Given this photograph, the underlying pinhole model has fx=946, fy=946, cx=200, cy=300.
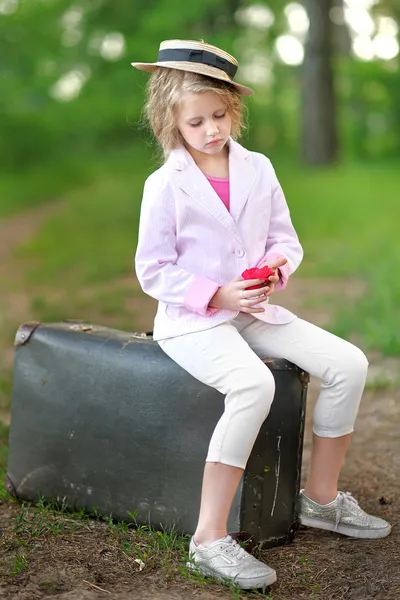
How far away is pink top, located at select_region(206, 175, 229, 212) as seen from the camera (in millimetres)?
3008

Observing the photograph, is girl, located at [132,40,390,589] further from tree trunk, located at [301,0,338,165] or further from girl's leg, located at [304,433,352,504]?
tree trunk, located at [301,0,338,165]

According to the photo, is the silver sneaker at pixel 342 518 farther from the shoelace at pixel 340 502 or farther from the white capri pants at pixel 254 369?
the white capri pants at pixel 254 369

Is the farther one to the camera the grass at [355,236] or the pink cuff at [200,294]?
the grass at [355,236]

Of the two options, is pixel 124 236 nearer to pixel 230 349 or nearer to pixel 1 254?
pixel 1 254

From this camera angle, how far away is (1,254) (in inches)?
415

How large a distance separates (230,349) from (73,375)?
0.66m

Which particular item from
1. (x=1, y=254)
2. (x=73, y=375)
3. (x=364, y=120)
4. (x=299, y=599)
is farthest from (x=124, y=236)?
(x=364, y=120)

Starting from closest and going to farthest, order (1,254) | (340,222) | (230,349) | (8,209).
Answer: (230,349) → (1,254) → (340,222) → (8,209)

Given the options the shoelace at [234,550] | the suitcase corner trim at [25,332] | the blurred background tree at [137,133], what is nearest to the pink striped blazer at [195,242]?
the suitcase corner trim at [25,332]

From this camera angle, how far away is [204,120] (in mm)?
2922

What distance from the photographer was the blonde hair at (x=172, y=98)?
2926 millimetres

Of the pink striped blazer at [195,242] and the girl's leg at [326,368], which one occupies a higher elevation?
the pink striped blazer at [195,242]

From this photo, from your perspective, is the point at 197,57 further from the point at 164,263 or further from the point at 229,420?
the point at 229,420

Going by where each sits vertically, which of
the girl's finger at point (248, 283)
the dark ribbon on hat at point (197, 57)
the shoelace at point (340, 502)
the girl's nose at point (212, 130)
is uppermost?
the dark ribbon on hat at point (197, 57)
